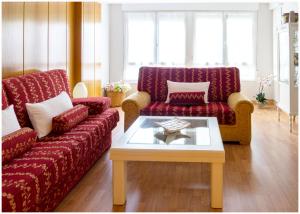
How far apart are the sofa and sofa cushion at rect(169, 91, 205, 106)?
11 centimetres

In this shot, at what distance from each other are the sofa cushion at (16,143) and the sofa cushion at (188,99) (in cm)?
237

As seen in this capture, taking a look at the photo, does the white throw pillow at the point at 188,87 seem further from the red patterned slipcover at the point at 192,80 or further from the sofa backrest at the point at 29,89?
the sofa backrest at the point at 29,89

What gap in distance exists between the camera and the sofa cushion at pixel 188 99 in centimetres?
475

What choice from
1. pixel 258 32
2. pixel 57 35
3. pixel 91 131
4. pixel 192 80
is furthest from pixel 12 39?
pixel 258 32

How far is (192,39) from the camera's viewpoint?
27.0ft

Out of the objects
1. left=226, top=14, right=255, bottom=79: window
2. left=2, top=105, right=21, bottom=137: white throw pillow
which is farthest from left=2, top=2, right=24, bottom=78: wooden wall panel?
left=226, top=14, right=255, bottom=79: window

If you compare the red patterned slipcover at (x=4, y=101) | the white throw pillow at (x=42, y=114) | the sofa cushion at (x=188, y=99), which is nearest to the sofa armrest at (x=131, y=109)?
the sofa cushion at (x=188, y=99)

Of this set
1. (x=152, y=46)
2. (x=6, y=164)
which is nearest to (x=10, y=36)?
(x=6, y=164)

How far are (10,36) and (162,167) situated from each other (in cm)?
183

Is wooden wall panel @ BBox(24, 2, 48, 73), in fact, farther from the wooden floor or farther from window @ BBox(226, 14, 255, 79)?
window @ BBox(226, 14, 255, 79)

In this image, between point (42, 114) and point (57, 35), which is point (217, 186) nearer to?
point (42, 114)

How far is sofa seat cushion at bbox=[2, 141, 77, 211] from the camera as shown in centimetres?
193

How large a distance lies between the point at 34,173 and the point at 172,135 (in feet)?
4.41

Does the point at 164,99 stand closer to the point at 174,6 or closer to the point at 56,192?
the point at 56,192
